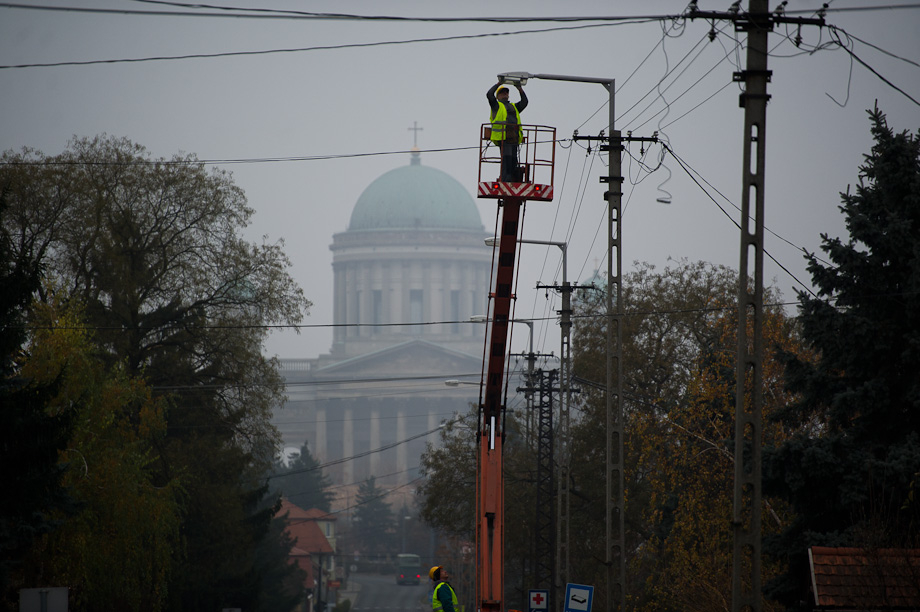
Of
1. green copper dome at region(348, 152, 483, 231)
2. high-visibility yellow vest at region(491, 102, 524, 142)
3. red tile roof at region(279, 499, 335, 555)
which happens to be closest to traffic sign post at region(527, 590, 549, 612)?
high-visibility yellow vest at region(491, 102, 524, 142)

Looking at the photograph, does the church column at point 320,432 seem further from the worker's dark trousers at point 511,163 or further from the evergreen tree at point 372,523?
the worker's dark trousers at point 511,163

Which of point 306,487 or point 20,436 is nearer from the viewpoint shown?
point 20,436

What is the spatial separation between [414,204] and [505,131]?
152m

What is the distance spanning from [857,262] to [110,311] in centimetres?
2443

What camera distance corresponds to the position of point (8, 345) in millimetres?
23406

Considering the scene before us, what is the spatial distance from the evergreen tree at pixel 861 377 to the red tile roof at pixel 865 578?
2001mm

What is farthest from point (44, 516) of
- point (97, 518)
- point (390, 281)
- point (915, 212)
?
point (390, 281)

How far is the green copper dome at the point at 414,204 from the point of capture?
559ft

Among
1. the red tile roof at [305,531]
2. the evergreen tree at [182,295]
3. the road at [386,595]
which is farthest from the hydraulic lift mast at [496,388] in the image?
the red tile roof at [305,531]

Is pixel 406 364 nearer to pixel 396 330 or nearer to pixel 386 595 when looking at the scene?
pixel 396 330

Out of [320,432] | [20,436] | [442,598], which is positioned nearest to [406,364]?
[320,432]

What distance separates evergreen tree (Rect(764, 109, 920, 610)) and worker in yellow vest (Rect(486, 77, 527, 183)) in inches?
219

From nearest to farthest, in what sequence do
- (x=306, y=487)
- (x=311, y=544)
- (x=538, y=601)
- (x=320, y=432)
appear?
1. (x=538, y=601)
2. (x=311, y=544)
3. (x=306, y=487)
4. (x=320, y=432)

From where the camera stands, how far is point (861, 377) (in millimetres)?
21547
